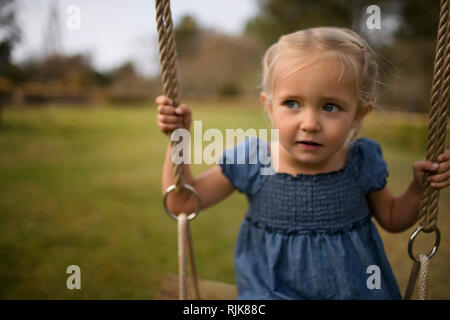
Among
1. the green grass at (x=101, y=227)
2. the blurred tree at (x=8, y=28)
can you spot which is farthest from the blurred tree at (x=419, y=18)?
the blurred tree at (x=8, y=28)

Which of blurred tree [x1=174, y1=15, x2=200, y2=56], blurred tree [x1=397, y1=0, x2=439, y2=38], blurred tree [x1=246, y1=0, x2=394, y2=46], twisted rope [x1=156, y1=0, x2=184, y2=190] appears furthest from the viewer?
blurred tree [x1=174, y1=15, x2=200, y2=56]

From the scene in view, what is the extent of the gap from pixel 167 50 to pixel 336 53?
1.75ft

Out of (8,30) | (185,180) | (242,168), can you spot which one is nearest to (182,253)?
(185,180)

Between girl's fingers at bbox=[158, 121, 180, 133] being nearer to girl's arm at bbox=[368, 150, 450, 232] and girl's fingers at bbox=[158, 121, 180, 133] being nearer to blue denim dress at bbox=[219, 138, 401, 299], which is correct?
blue denim dress at bbox=[219, 138, 401, 299]

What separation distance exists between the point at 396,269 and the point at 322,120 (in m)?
1.35

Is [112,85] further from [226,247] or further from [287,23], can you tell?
[226,247]

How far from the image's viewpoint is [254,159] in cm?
122

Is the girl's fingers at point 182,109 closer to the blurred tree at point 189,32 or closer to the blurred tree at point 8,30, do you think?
the blurred tree at point 8,30

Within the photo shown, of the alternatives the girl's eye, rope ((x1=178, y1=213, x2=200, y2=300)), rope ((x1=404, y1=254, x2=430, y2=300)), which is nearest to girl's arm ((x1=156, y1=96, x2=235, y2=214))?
rope ((x1=178, y1=213, x2=200, y2=300))

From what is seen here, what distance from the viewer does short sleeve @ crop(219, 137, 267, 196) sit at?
1214mm

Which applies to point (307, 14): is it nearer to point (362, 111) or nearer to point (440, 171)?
point (362, 111)

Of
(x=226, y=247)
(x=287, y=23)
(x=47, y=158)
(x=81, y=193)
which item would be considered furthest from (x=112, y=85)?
(x=226, y=247)

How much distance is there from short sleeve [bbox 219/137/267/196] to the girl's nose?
10.9 inches

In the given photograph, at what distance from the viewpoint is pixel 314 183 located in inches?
45.6
